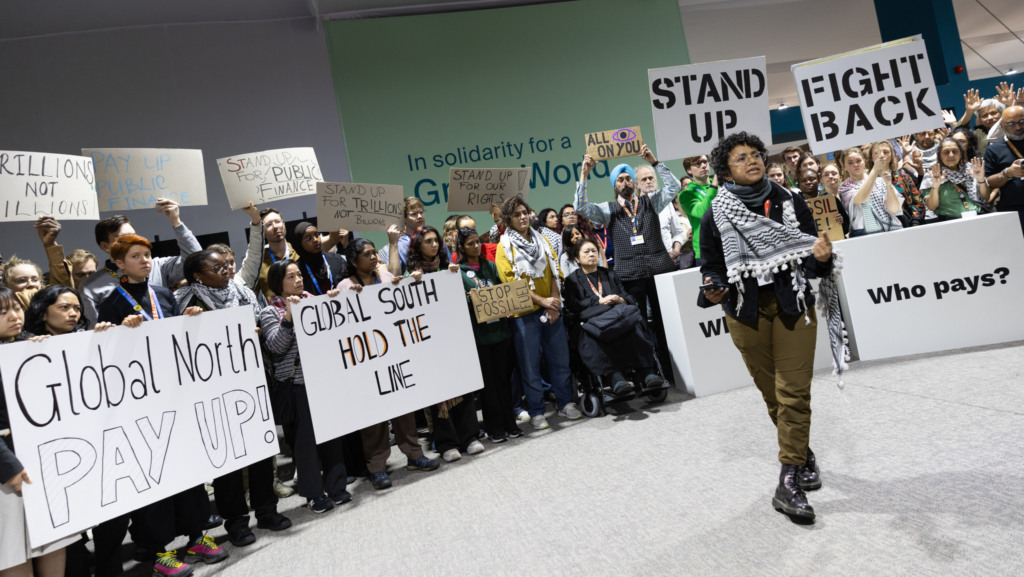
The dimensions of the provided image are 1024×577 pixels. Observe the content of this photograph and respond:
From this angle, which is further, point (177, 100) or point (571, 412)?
point (177, 100)

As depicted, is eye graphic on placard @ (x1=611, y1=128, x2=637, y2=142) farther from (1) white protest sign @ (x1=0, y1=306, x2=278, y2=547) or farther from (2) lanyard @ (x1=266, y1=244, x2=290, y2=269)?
(1) white protest sign @ (x1=0, y1=306, x2=278, y2=547)

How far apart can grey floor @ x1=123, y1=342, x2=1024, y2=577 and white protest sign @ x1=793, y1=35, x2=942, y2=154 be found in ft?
5.72

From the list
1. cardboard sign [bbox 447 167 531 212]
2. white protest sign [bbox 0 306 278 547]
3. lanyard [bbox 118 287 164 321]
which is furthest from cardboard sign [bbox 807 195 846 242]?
lanyard [bbox 118 287 164 321]

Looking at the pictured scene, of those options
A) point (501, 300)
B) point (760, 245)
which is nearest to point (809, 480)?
point (760, 245)

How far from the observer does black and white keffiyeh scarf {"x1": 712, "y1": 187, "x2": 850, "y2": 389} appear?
2.78 metres

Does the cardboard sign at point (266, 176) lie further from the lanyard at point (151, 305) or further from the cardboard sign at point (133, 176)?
the lanyard at point (151, 305)

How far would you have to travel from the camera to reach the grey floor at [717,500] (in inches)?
92.3

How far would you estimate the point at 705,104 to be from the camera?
5.20 meters

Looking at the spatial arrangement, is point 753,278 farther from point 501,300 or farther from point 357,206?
point 357,206

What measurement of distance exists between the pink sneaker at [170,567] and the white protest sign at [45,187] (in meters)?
2.18

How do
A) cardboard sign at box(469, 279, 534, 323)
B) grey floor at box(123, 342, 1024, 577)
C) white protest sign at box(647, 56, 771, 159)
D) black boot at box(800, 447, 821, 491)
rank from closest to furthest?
grey floor at box(123, 342, 1024, 577) → black boot at box(800, 447, 821, 491) → cardboard sign at box(469, 279, 534, 323) → white protest sign at box(647, 56, 771, 159)

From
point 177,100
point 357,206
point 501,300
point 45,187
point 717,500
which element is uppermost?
point 177,100

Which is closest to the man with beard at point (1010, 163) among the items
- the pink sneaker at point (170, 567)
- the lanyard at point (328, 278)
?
the lanyard at point (328, 278)

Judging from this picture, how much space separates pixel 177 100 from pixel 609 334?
20.7 ft
